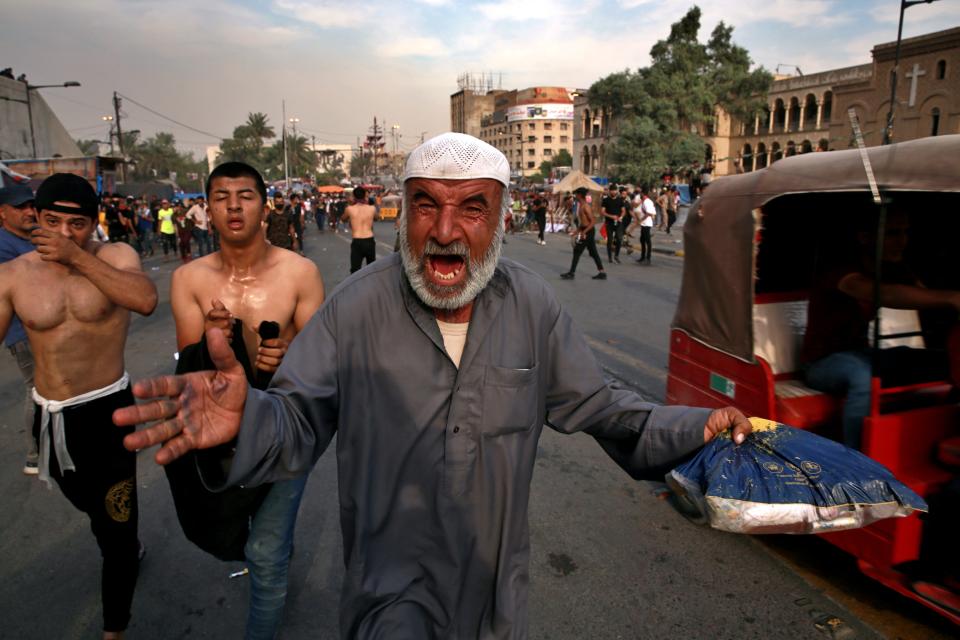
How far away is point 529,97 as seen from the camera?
114 m

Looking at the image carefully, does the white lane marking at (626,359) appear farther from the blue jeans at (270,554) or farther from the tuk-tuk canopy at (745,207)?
the blue jeans at (270,554)

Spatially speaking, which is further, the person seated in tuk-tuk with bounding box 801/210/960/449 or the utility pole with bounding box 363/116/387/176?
the utility pole with bounding box 363/116/387/176

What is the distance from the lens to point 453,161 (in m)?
1.68

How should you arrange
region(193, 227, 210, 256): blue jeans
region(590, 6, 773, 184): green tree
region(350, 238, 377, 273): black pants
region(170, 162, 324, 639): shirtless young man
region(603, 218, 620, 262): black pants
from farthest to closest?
1. region(590, 6, 773, 184): green tree
2. region(193, 227, 210, 256): blue jeans
3. region(603, 218, 620, 262): black pants
4. region(350, 238, 377, 273): black pants
5. region(170, 162, 324, 639): shirtless young man

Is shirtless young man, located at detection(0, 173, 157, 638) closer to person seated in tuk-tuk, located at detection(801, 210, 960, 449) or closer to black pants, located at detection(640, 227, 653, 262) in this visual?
person seated in tuk-tuk, located at detection(801, 210, 960, 449)

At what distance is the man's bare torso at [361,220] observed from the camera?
36.4 feet

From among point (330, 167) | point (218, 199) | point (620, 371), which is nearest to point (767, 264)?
point (620, 371)

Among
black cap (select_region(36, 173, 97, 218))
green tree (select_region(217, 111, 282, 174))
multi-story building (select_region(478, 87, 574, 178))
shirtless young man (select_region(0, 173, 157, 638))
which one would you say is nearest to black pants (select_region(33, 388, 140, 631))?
shirtless young man (select_region(0, 173, 157, 638))

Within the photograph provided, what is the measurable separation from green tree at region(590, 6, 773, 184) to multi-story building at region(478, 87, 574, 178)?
6243cm

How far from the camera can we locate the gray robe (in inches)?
64.7

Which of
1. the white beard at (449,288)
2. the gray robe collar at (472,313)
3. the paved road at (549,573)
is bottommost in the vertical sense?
the paved road at (549,573)

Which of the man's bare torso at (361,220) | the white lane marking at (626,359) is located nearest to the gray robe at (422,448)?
the white lane marking at (626,359)

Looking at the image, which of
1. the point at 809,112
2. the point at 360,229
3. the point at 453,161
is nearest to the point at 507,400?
the point at 453,161

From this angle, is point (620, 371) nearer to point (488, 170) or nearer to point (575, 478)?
point (575, 478)
